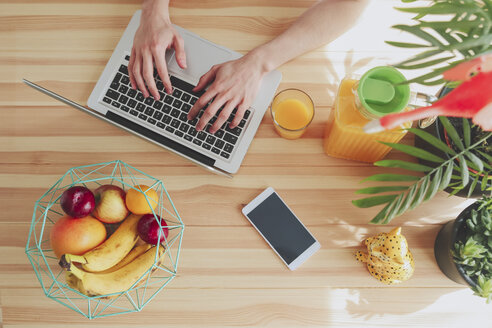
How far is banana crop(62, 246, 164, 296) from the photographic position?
680mm

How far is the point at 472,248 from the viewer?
0.66 m

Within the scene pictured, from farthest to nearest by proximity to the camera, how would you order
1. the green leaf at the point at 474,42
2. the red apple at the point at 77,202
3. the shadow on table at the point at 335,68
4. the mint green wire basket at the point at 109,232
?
the shadow on table at the point at 335,68, the mint green wire basket at the point at 109,232, the red apple at the point at 77,202, the green leaf at the point at 474,42

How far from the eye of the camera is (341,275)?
814 millimetres

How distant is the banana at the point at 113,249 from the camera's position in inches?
27.6

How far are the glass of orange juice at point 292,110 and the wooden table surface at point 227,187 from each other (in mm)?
37

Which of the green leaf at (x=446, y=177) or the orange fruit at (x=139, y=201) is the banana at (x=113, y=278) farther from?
the green leaf at (x=446, y=177)

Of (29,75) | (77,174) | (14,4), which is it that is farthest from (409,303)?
(14,4)

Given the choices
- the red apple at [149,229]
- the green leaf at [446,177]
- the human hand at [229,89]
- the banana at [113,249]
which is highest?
the human hand at [229,89]

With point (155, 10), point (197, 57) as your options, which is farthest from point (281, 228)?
point (155, 10)

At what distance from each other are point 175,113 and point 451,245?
2.21ft

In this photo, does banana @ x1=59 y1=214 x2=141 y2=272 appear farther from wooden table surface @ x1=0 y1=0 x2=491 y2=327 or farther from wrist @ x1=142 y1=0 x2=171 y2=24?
wrist @ x1=142 y1=0 x2=171 y2=24

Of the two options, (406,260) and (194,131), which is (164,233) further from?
(406,260)

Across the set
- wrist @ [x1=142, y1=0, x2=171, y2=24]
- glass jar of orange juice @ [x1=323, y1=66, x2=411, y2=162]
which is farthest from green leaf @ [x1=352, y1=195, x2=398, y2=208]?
wrist @ [x1=142, y1=0, x2=171, y2=24]

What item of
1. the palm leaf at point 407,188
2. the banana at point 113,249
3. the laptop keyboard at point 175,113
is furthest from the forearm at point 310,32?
the banana at point 113,249
